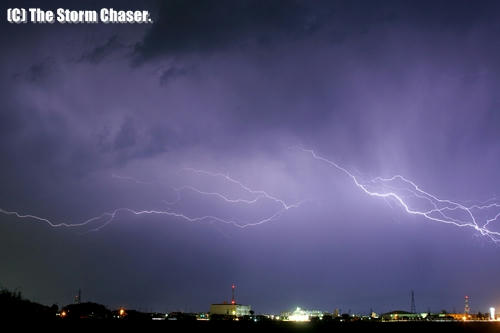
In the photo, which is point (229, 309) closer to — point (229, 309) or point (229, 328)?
point (229, 309)

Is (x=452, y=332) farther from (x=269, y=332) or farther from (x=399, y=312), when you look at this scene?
(x=399, y=312)

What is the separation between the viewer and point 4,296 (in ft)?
117

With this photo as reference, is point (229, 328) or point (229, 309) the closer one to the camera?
point (229, 328)

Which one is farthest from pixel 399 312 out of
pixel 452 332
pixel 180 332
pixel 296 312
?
pixel 180 332

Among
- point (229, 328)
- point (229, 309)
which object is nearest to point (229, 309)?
point (229, 309)

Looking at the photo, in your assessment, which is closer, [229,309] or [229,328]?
[229,328]

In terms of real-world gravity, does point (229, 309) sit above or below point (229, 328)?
below

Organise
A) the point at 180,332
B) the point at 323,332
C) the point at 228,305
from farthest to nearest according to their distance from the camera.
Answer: the point at 228,305 → the point at 323,332 → the point at 180,332

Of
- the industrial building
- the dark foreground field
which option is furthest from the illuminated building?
the dark foreground field

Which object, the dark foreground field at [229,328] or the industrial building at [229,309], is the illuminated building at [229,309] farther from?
the dark foreground field at [229,328]

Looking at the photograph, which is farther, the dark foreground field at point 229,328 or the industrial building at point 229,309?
the industrial building at point 229,309

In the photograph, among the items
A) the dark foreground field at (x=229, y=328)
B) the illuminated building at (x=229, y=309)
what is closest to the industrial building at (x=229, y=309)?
the illuminated building at (x=229, y=309)

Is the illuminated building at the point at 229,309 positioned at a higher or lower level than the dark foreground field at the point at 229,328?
lower

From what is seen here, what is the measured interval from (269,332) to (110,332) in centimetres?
1057
